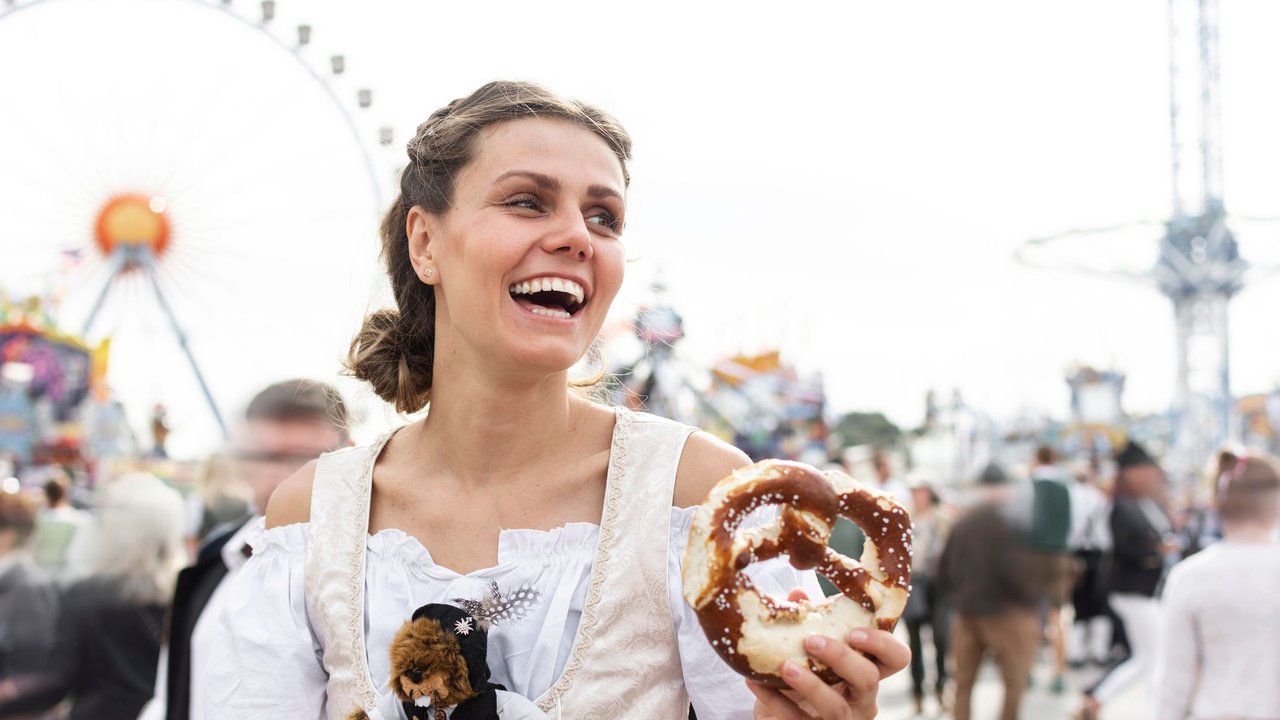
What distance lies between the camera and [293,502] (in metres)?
1.95

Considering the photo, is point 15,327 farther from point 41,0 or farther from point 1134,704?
point 1134,704

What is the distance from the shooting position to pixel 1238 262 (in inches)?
1005

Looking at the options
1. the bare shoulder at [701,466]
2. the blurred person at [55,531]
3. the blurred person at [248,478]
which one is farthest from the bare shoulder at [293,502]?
the blurred person at [55,531]

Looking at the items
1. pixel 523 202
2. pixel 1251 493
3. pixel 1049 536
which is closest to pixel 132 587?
pixel 523 202

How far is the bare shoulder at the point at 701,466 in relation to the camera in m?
1.75

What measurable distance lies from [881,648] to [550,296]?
73 cm

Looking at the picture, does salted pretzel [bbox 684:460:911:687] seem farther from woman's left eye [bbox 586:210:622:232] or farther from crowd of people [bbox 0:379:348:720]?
crowd of people [bbox 0:379:348:720]

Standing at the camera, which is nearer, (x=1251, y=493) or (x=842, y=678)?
(x=842, y=678)

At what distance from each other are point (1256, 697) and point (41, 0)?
15523 millimetres

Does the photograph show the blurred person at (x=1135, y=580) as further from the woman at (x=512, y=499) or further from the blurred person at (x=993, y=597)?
the woman at (x=512, y=499)

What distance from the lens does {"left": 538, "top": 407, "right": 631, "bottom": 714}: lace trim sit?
1633 mm

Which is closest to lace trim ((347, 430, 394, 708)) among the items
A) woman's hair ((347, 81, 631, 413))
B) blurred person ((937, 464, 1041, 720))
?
woman's hair ((347, 81, 631, 413))

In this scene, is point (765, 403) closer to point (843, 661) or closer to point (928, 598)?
point (928, 598)

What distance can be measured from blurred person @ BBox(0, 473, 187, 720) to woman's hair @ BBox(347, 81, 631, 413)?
2.13 metres
